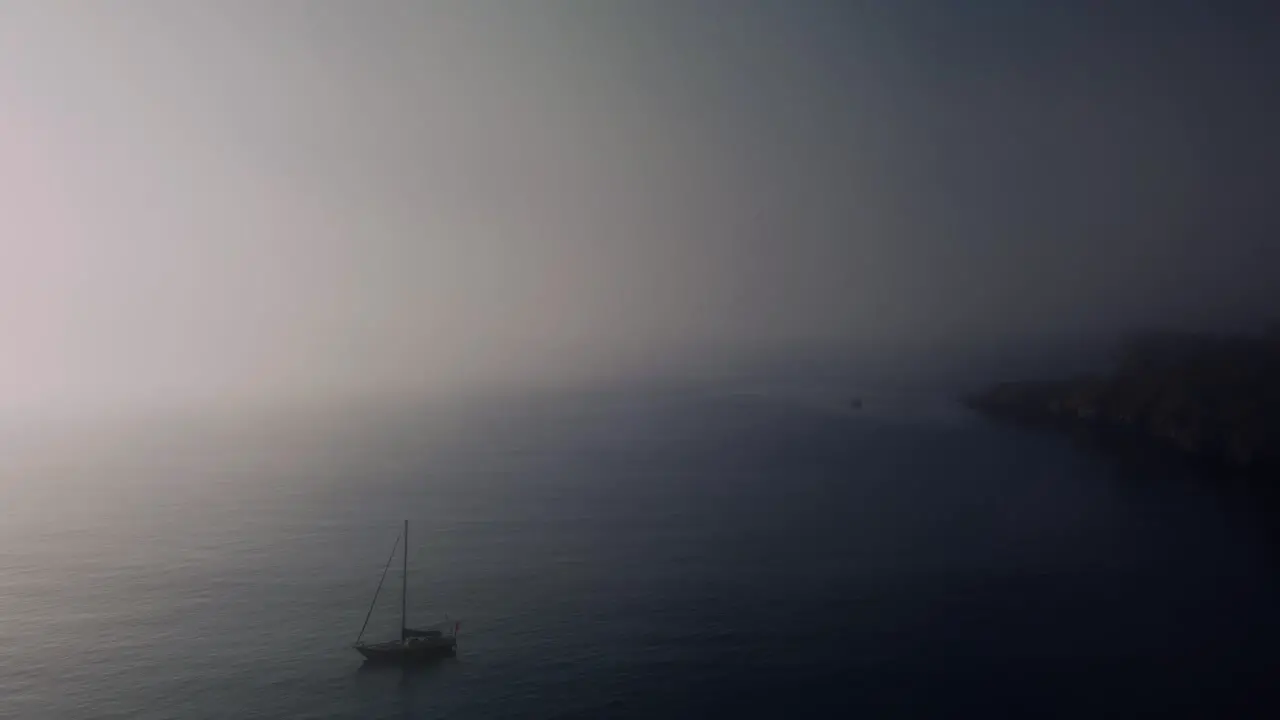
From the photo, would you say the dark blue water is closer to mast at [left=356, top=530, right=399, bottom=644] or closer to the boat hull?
mast at [left=356, top=530, right=399, bottom=644]

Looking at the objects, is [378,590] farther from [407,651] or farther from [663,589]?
[663,589]

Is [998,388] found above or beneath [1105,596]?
above

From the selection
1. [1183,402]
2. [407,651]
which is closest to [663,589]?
[407,651]

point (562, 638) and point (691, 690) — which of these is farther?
point (562, 638)

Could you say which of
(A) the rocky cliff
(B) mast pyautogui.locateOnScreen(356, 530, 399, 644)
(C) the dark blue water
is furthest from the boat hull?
(A) the rocky cliff

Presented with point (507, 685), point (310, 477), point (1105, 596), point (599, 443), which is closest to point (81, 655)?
point (507, 685)

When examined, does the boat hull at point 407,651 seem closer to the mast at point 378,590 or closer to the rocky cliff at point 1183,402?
the mast at point 378,590

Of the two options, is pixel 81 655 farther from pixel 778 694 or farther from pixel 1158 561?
pixel 1158 561

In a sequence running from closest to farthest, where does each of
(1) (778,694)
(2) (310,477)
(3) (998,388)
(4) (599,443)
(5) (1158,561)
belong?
(1) (778,694), (5) (1158,561), (2) (310,477), (4) (599,443), (3) (998,388)
